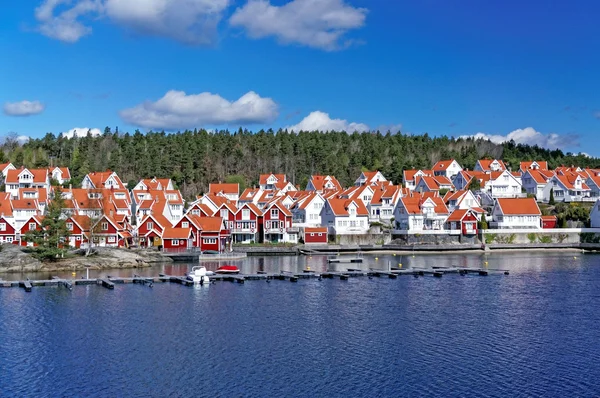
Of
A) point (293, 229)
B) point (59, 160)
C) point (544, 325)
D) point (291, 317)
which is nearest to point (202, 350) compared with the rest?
point (291, 317)

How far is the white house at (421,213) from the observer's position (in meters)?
82.3

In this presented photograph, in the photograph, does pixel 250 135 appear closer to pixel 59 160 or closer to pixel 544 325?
pixel 59 160

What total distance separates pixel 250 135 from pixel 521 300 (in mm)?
100545

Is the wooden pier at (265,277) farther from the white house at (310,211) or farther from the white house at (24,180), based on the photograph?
the white house at (24,180)

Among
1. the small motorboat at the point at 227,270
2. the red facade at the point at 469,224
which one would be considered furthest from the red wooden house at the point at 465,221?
the small motorboat at the point at 227,270

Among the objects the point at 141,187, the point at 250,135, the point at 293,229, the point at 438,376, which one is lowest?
the point at 438,376

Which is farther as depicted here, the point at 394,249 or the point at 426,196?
the point at 426,196

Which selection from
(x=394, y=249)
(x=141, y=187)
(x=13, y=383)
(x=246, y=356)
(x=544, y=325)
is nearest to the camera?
(x=13, y=383)

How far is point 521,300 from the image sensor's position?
44594mm

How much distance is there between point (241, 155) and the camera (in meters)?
122

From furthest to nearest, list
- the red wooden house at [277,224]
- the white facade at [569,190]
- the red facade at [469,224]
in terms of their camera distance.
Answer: the white facade at [569,190] → the red facade at [469,224] → the red wooden house at [277,224]

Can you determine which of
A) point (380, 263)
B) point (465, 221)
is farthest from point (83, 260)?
point (465, 221)

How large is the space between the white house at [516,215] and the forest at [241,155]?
106 ft

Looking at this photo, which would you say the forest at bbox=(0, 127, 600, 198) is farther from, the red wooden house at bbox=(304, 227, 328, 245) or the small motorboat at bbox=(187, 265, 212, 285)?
the small motorboat at bbox=(187, 265, 212, 285)
